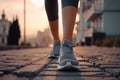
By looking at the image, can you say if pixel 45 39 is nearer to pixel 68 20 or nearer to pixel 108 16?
pixel 108 16

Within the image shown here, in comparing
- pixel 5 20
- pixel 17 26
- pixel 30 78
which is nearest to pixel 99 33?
pixel 17 26

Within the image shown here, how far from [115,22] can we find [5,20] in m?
67.5

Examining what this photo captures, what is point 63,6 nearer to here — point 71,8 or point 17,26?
point 71,8

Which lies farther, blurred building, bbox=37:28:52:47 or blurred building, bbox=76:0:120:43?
blurred building, bbox=37:28:52:47

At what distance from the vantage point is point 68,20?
4.02 meters

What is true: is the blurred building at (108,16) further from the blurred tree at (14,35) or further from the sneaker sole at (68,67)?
the sneaker sole at (68,67)

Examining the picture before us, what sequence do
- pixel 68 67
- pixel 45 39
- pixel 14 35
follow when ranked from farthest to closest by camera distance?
pixel 45 39
pixel 14 35
pixel 68 67

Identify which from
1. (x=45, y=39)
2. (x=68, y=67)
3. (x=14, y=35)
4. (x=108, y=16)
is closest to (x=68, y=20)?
(x=68, y=67)

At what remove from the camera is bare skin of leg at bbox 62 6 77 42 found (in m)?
4.02

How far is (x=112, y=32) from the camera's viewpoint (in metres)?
42.2

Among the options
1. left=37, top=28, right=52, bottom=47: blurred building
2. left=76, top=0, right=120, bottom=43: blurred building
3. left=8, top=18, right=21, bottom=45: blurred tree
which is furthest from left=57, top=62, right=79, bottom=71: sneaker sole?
left=37, top=28, right=52, bottom=47: blurred building

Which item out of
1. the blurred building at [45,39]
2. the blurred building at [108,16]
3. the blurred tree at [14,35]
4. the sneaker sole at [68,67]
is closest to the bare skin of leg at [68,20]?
the sneaker sole at [68,67]

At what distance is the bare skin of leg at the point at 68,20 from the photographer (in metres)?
4.02

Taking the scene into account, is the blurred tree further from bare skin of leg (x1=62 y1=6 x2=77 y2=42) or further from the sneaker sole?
the sneaker sole
